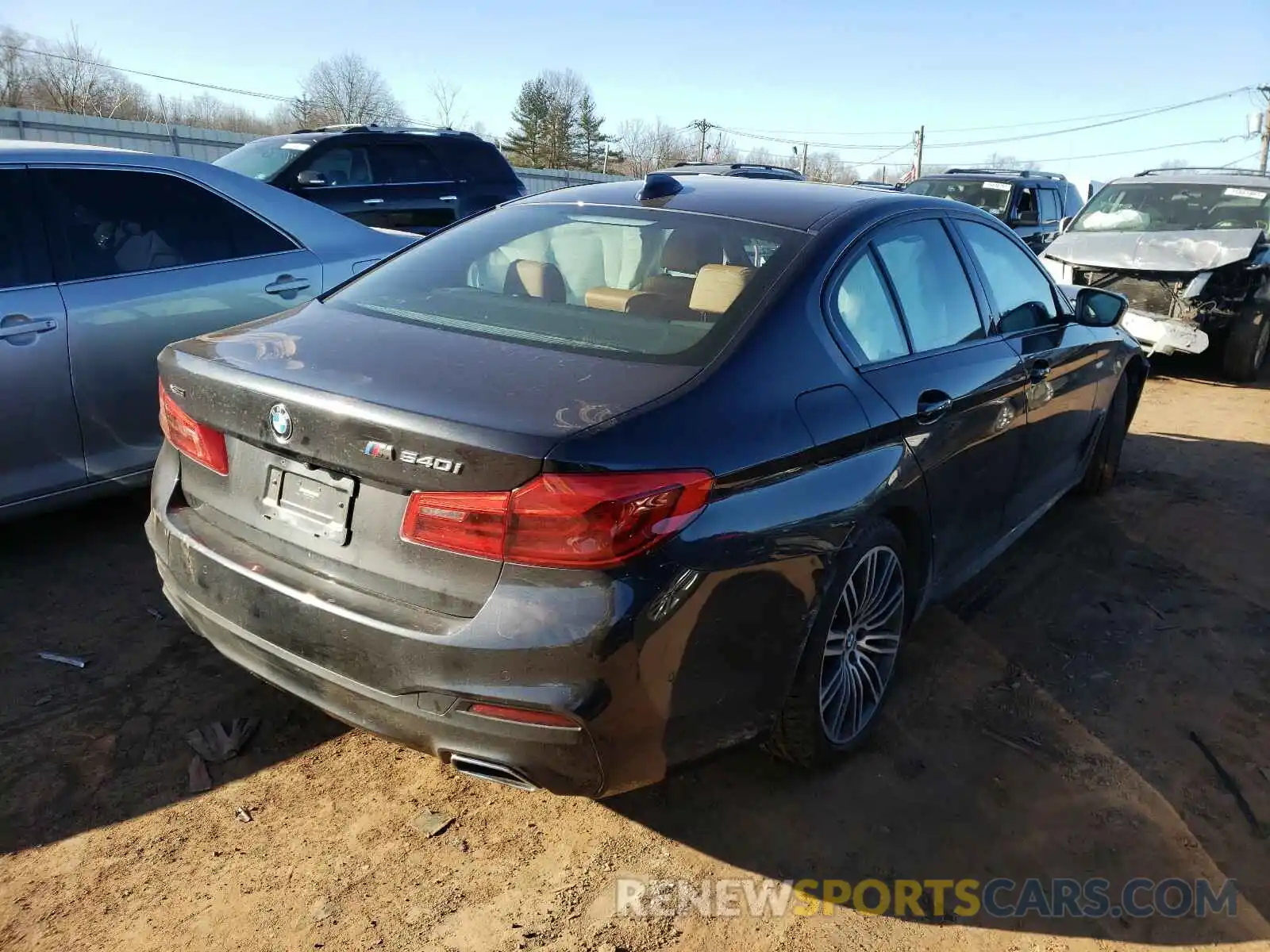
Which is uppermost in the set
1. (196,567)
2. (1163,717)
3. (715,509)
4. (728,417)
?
(728,417)

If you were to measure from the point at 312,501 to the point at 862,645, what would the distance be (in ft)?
5.44

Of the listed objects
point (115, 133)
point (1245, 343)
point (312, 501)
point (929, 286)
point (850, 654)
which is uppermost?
point (115, 133)

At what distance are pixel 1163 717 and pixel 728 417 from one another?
216 centimetres

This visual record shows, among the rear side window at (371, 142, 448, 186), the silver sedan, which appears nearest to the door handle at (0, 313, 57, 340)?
the silver sedan

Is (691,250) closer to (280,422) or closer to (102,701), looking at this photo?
(280,422)

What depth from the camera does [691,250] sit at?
115 inches

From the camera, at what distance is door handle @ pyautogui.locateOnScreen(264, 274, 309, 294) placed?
4.42 meters

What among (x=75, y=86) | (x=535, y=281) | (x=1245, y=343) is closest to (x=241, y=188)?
(x=535, y=281)

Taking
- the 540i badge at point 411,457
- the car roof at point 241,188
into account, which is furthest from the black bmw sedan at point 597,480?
the car roof at point 241,188

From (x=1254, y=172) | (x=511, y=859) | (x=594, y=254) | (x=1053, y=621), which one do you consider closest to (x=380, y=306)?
(x=594, y=254)

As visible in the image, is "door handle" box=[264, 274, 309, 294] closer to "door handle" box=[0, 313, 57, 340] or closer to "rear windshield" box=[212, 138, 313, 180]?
"door handle" box=[0, 313, 57, 340]

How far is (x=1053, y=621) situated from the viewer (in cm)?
393

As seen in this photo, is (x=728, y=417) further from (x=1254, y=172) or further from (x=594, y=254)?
(x=1254, y=172)

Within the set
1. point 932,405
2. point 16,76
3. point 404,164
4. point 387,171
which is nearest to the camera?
point 932,405
